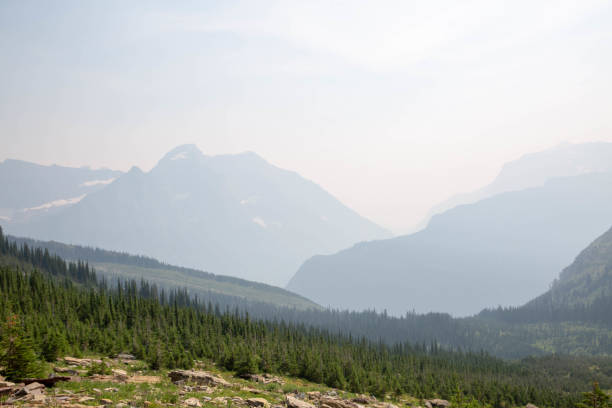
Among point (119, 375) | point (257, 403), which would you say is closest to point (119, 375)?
point (119, 375)

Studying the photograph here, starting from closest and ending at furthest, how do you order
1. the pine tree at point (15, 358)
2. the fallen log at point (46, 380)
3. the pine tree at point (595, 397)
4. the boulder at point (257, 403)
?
the fallen log at point (46, 380) → the pine tree at point (15, 358) → the boulder at point (257, 403) → the pine tree at point (595, 397)

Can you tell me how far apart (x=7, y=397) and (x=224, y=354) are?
5166 centimetres

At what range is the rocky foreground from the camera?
1266 inches

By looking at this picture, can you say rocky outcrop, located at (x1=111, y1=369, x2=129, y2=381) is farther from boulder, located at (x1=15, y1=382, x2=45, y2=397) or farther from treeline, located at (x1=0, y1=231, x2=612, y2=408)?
boulder, located at (x1=15, y1=382, x2=45, y2=397)

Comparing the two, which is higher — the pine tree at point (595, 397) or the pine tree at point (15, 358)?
the pine tree at point (15, 358)

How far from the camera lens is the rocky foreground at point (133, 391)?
1266 inches

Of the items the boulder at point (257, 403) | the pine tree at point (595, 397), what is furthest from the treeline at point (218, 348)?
the boulder at point (257, 403)

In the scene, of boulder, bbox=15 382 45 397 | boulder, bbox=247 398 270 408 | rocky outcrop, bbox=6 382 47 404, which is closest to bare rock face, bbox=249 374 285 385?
boulder, bbox=247 398 270 408

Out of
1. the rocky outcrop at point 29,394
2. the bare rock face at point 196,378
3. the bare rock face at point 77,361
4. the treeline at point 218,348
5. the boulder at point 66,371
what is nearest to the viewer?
the rocky outcrop at point 29,394

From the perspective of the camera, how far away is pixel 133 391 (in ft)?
131

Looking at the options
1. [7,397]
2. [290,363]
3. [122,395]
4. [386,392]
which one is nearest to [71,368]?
[122,395]

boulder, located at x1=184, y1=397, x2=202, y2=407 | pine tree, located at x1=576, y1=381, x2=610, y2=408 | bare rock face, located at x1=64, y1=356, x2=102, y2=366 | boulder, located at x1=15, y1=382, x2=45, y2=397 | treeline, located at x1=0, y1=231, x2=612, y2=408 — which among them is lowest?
treeline, located at x1=0, y1=231, x2=612, y2=408

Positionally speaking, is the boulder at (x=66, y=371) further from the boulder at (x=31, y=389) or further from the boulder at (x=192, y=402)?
the boulder at (x=192, y=402)

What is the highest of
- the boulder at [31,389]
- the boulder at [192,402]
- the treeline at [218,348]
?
the boulder at [31,389]
